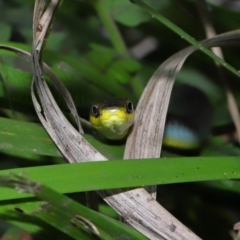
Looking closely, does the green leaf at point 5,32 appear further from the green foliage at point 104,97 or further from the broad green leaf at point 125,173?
the broad green leaf at point 125,173

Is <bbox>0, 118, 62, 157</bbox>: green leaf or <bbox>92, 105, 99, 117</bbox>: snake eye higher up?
<bbox>92, 105, 99, 117</bbox>: snake eye

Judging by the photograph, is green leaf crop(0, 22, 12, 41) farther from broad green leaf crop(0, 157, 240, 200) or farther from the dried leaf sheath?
broad green leaf crop(0, 157, 240, 200)

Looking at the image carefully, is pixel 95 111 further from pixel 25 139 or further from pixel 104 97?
pixel 25 139

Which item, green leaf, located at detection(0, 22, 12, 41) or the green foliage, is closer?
the green foliage

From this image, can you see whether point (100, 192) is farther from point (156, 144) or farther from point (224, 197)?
point (224, 197)

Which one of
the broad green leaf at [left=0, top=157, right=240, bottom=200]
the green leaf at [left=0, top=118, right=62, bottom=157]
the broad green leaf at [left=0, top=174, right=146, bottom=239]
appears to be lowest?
the broad green leaf at [left=0, top=174, right=146, bottom=239]

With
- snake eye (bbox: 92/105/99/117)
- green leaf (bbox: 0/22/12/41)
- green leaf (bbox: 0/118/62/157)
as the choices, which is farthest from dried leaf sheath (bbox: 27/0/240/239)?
green leaf (bbox: 0/22/12/41)

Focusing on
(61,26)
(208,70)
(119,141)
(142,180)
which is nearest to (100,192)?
(142,180)

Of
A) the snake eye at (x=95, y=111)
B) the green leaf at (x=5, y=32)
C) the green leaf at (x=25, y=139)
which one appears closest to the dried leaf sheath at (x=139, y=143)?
the green leaf at (x=25, y=139)
